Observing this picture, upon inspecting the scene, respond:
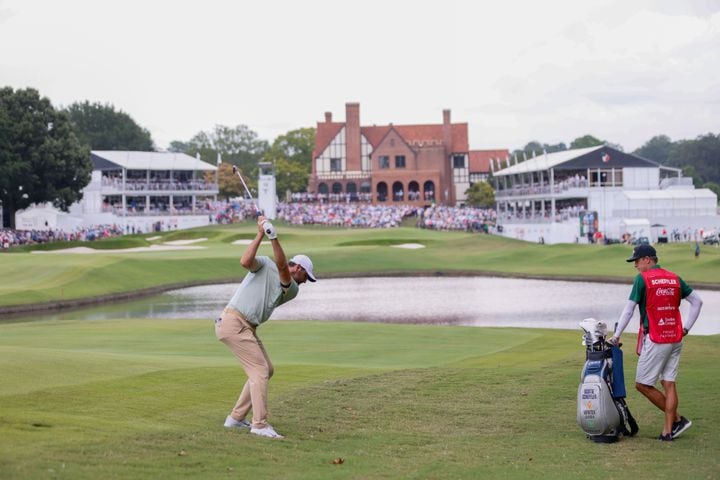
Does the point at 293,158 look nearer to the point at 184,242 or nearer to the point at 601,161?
the point at 601,161

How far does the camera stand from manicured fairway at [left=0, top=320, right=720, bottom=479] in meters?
11.2

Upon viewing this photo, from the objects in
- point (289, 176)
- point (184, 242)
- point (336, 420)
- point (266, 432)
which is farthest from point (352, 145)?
point (266, 432)

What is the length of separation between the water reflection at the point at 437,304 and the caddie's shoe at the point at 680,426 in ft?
68.0

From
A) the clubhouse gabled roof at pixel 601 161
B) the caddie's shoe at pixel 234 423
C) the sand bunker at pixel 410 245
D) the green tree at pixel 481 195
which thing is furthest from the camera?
the green tree at pixel 481 195

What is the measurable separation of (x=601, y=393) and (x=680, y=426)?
1144 millimetres

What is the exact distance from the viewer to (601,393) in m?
13.4

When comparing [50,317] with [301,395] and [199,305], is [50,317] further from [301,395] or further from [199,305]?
[301,395]

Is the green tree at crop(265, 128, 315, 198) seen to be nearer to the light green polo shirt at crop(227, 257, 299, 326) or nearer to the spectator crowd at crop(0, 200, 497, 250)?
the spectator crowd at crop(0, 200, 497, 250)

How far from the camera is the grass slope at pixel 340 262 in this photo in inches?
2094

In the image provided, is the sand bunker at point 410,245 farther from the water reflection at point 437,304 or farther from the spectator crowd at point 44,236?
the spectator crowd at point 44,236

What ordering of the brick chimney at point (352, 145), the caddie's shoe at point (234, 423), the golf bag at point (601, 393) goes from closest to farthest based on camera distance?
the caddie's shoe at point (234, 423) < the golf bag at point (601, 393) < the brick chimney at point (352, 145)

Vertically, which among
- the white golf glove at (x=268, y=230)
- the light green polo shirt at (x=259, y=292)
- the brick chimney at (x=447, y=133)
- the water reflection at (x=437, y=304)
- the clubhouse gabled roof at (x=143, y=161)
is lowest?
the water reflection at (x=437, y=304)

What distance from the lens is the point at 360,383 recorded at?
17781 mm

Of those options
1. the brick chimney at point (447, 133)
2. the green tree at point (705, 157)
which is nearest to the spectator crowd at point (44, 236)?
the brick chimney at point (447, 133)
